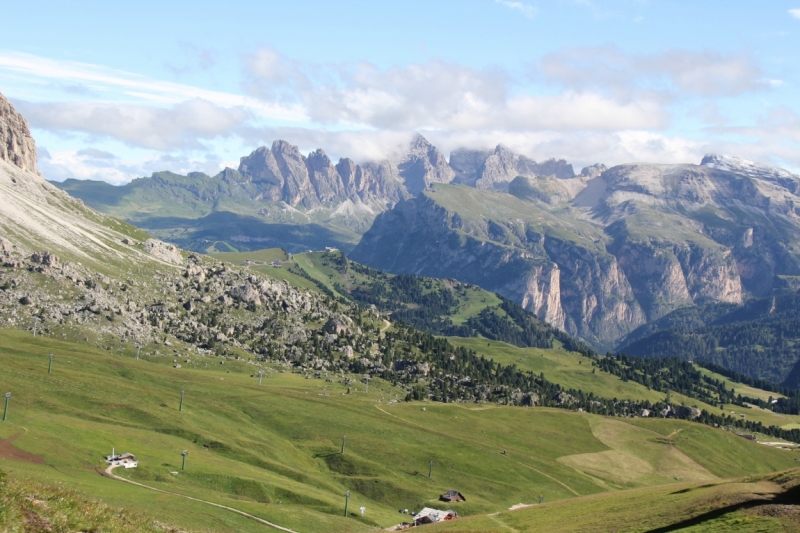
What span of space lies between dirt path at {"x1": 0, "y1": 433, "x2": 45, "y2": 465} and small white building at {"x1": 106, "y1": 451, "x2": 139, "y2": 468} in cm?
1276

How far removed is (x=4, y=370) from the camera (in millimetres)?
195500

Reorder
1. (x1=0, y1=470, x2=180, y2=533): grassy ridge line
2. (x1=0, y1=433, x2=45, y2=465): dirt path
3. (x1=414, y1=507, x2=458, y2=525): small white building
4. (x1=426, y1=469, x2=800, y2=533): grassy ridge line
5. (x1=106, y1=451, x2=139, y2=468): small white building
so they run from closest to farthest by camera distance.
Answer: (x1=0, y1=470, x2=180, y2=533): grassy ridge line
(x1=426, y1=469, x2=800, y2=533): grassy ridge line
(x1=0, y1=433, x2=45, y2=465): dirt path
(x1=106, y1=451, x2=139, y2=468): small white building
(x1=414, y1=507, x2=458, y2=525): small white building

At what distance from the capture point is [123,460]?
5310 inches

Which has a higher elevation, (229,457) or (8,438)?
(8,438)

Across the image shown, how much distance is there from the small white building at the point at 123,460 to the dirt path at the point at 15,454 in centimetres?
1276

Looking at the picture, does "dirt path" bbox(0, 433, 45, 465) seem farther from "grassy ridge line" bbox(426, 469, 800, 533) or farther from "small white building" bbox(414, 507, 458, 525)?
"grassy ridge line" bbox(426, 469, 800, 533)

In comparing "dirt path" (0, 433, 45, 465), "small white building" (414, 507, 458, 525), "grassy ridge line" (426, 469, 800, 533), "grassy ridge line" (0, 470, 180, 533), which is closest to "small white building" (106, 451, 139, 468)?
"dirt path" (0, 433, 45, 465)

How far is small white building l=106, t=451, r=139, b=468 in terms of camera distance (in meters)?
134

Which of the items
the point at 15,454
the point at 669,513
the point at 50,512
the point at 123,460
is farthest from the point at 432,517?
the point at 50,512

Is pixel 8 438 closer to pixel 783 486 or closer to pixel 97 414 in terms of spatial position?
pixel 97 414

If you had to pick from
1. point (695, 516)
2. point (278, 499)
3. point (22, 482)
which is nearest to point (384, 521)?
point (278, 499)

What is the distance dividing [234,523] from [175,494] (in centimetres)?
1693

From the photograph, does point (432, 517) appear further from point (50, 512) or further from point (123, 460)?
point (50, 512)

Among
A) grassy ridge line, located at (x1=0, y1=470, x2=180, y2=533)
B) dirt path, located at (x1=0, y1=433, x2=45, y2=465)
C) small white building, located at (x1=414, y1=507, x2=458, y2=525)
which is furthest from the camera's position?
small white building, located at (x1=414, y1=507, x2=458, y2=525)
